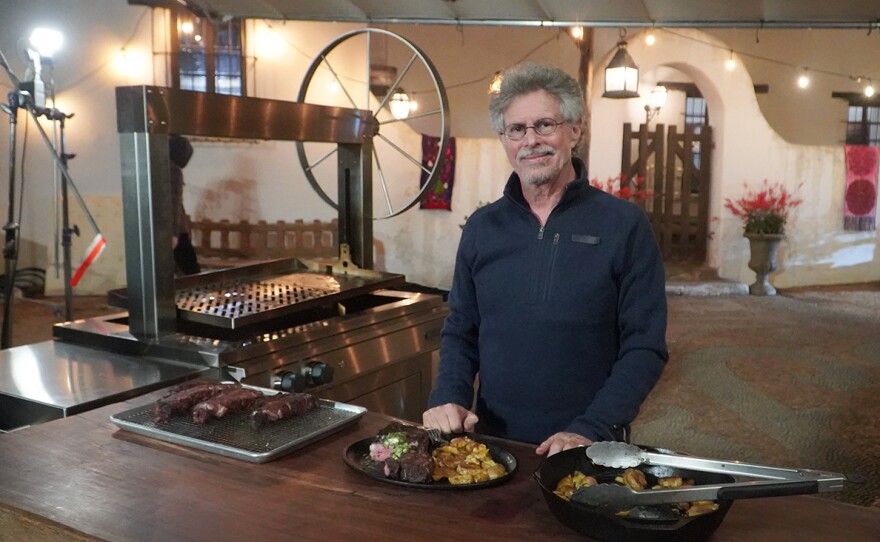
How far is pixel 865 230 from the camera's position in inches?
396

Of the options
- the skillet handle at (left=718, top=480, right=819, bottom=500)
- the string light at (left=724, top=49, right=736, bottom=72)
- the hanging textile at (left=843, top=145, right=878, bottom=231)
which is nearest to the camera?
the skillet handle at (left=718, top=480, right=819, bottom=500)

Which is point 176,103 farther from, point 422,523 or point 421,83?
point 421,83

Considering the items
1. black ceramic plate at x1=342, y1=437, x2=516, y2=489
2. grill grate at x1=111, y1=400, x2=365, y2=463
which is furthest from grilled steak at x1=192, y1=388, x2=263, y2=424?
black ceramic plate at x1=342, y1=437, x2=516, y2=489

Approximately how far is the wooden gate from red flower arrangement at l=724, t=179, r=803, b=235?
1.49ft

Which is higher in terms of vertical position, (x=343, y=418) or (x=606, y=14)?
(x=606, y=14)

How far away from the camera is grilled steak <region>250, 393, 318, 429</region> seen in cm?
169

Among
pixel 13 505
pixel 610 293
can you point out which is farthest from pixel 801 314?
pixel 13 505

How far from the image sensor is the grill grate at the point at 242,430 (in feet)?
5.13

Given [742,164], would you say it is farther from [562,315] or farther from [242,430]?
[242,430]

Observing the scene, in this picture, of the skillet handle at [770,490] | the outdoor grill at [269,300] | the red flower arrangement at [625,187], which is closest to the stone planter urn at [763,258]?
the red flower arrangement at [625,187]

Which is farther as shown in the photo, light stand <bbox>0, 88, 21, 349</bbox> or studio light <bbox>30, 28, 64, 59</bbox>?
studio light <bbox>30, 28, 64, 59</bbox>

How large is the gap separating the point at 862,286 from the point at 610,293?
9.73 meters

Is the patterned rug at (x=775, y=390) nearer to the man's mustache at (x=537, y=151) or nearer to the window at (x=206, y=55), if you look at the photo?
the man's mustache at (x=537, y=151)

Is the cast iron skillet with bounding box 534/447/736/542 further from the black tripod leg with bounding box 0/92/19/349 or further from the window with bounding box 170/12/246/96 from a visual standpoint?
the window with bounding box 170/12/246/96
